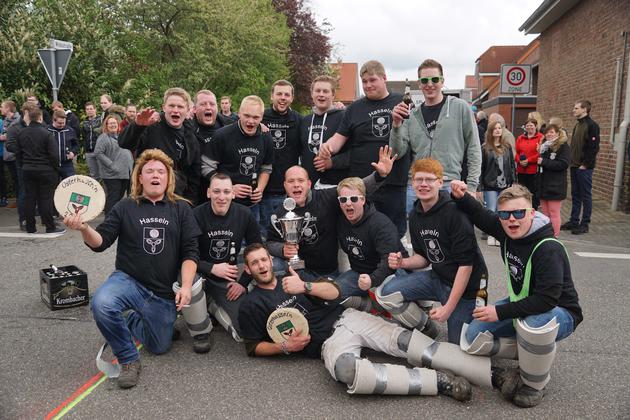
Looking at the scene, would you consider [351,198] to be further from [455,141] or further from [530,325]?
[530,325]

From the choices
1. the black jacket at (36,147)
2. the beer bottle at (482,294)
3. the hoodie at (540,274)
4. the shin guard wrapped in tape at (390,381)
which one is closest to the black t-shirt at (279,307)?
the shin guard wrapped in tape at (390,381)

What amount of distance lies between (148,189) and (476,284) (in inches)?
106

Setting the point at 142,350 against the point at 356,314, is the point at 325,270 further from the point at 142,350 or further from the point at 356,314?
the point at 142,350

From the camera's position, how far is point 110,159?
924cm

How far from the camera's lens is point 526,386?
360cm

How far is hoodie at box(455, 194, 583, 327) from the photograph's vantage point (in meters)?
3.49

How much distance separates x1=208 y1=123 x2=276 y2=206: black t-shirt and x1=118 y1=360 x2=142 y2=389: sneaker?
2.07 metres

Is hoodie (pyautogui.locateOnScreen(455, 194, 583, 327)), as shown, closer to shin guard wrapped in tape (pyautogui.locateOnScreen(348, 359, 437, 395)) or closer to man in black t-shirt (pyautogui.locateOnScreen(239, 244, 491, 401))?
man in black t-shirt (pyautogui.locateOnScreen(239, 244, 491, 401))

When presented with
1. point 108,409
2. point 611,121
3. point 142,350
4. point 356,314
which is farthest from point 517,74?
point 108,409

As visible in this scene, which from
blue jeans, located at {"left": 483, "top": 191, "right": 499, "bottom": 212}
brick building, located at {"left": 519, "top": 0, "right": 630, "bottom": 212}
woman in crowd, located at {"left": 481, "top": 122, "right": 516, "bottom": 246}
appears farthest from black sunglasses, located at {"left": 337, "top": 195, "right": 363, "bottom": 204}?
brick building, located at {"left": 519, "top": 0, "right": 630, "bottom": 212}

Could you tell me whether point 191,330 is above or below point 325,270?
below

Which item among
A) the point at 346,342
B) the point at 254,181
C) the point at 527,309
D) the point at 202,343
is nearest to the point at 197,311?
the point at 202,343

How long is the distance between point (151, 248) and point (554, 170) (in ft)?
21.1

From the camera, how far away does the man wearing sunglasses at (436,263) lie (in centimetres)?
Answer: 417
